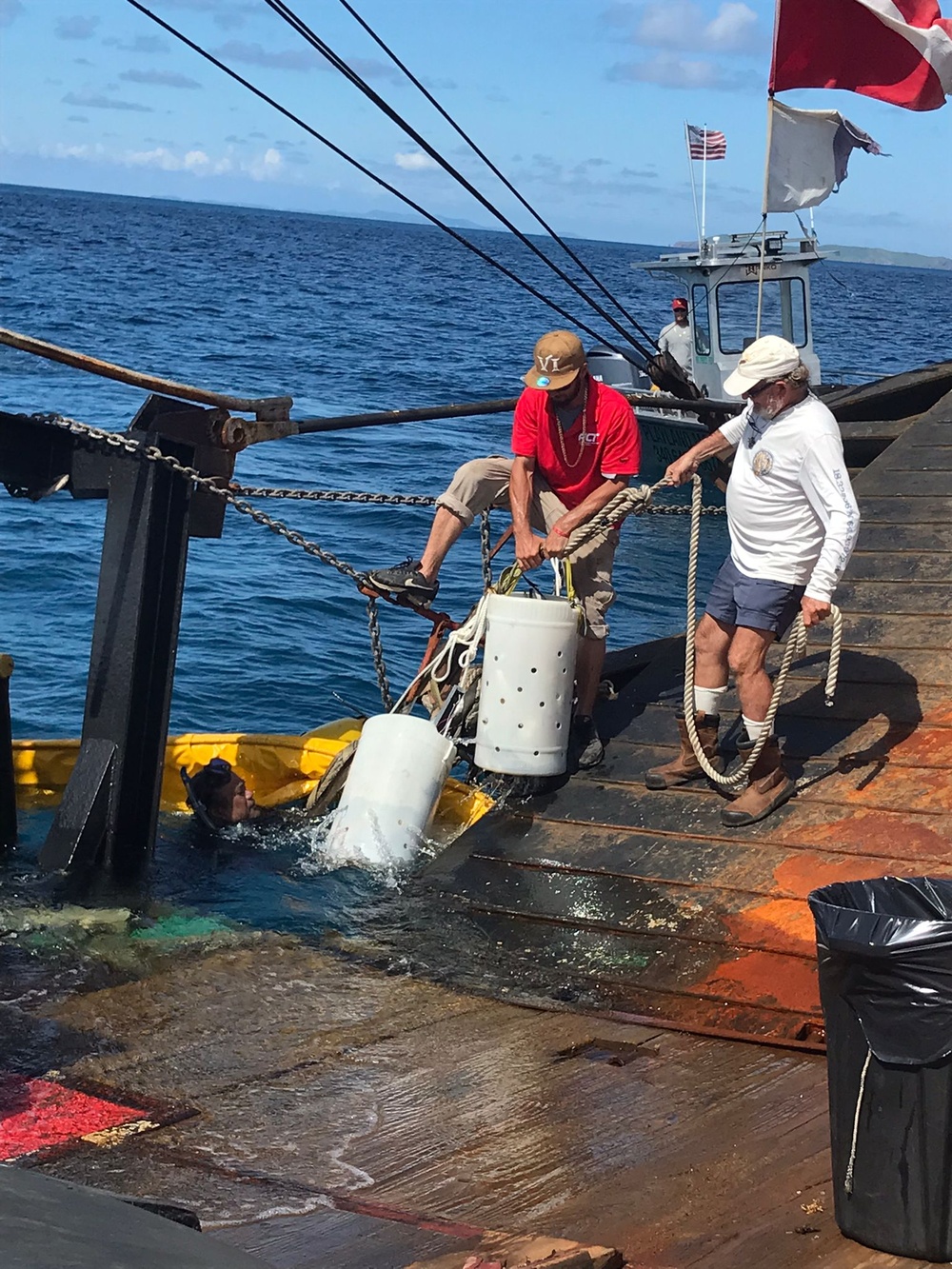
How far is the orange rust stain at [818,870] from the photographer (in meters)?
5.74

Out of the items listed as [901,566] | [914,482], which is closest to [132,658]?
[901,566]

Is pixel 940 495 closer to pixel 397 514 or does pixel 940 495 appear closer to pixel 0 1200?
pixel 0 1200

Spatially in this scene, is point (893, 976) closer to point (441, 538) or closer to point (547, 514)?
point (547, 514)

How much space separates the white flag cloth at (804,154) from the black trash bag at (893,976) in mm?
7734

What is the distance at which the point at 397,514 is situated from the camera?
66.8ft

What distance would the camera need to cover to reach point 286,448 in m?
24.3

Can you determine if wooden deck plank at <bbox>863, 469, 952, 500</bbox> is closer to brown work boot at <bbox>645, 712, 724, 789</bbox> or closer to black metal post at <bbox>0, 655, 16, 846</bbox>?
brown work boot at <bbox>645, 712, 724, 789</bbox>

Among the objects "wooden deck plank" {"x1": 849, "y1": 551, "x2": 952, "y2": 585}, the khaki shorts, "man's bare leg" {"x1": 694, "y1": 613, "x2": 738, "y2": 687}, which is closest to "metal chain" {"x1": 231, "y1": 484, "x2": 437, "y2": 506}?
the khaki shorts

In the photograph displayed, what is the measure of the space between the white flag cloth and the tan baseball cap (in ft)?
13.9

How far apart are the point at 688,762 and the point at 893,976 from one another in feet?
11.1

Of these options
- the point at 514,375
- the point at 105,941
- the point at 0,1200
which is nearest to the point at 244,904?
Answer: the point at 105,941

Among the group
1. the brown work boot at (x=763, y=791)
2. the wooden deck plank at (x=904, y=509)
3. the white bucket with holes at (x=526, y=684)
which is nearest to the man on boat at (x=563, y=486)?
the white bucket with holes at (x=526, y=684)

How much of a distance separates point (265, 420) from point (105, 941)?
2.51 metres

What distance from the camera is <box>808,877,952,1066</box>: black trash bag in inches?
131
